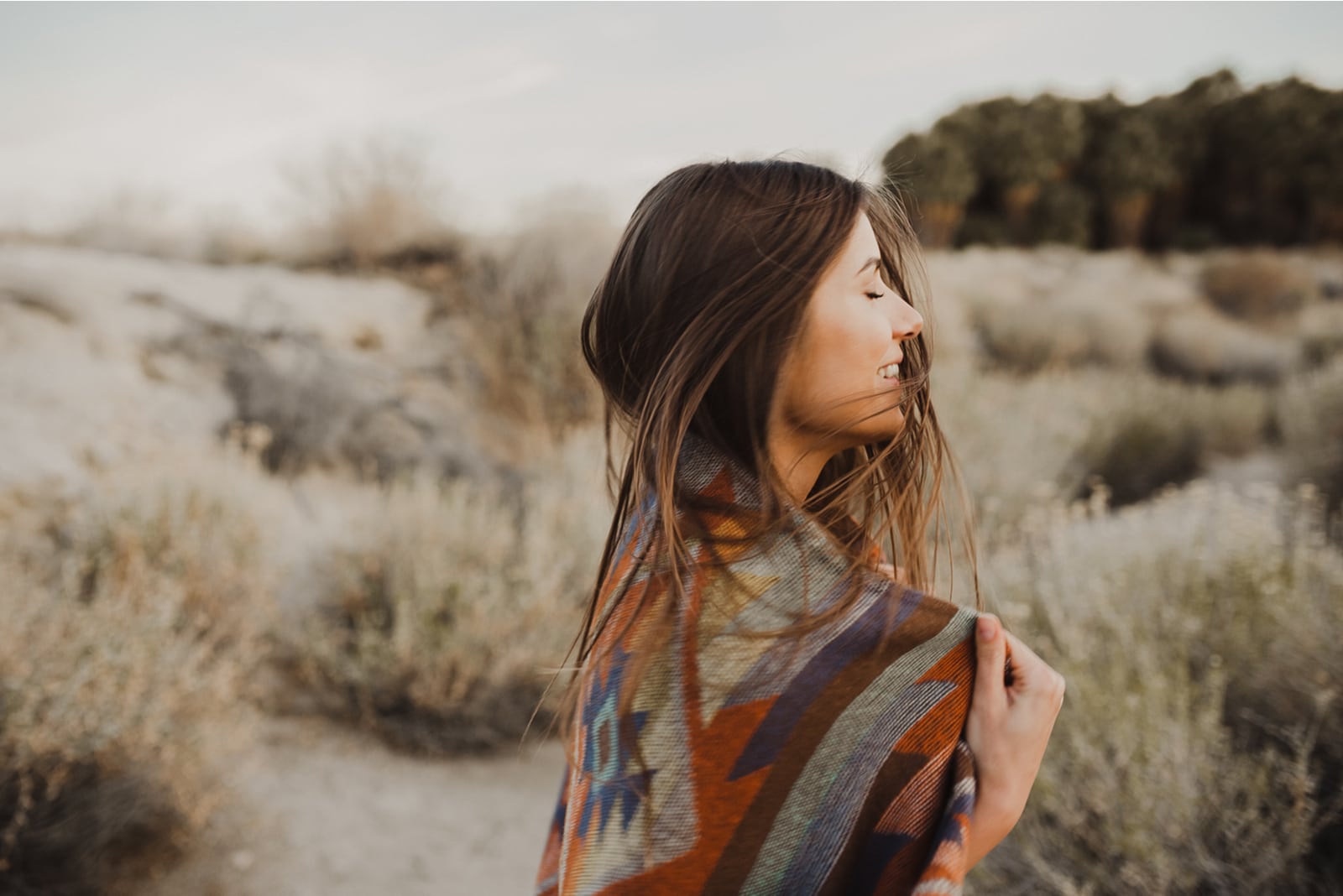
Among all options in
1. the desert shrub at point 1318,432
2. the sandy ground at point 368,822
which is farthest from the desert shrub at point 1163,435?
the sandy ground at point 368,822

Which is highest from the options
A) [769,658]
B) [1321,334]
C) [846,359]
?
[846,359]

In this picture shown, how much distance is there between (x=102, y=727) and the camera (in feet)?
8.05

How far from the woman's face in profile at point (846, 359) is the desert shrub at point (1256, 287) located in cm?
1480

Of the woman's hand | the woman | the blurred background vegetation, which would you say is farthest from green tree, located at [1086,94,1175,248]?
the woman's hand

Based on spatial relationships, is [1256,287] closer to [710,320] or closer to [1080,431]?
[1080,431]

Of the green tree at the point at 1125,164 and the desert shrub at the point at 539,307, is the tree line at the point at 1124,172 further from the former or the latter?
the desert shrub at the point at 539,307

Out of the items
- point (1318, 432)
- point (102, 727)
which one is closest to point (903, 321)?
point (102, 727)

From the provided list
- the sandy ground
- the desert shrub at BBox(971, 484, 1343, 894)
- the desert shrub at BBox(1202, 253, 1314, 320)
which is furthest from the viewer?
→ the desert shrub at BBox(1202, 253, 1314, 320)

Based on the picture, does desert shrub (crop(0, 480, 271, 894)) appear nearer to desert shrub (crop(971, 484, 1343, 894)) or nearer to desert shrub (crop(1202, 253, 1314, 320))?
desert shrub (crop(971, 484, 1343, 894))

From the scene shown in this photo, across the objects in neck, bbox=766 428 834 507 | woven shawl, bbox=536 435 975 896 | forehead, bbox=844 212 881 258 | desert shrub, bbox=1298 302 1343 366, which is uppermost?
forehead, bbox=844 212 881 258

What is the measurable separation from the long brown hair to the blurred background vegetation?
51 cm

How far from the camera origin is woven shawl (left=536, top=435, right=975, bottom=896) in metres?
0.94

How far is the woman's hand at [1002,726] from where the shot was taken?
3.11 feet

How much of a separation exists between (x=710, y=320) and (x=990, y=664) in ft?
1.71
